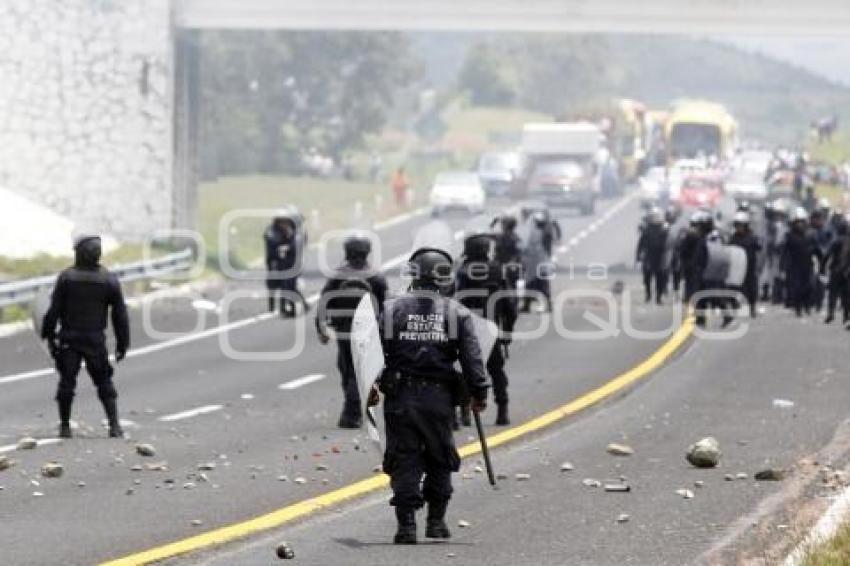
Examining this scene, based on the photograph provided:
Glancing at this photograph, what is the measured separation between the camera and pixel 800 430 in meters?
20.4

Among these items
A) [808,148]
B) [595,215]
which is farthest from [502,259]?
[808,148]

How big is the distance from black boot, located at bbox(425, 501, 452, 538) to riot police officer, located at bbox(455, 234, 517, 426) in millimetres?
7077

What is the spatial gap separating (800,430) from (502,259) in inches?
386

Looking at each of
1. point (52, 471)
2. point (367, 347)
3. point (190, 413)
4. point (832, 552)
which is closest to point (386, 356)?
point (367, 347)

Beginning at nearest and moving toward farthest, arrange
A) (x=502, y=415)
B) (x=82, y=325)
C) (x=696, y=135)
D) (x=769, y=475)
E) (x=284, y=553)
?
(x=284, y=553) < (x=769, y=475) < (x=82, y=325) < (x=502, y=415) < (x=696, y=135)

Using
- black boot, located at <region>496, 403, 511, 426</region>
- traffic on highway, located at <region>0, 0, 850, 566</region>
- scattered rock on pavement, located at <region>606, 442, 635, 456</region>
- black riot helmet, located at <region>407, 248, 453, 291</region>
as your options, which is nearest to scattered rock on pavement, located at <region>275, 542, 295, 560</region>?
traffic on highway, located at <region>0, 0, 850, 566</region>

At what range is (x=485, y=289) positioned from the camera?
828 inches

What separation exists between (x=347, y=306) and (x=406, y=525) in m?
7.56

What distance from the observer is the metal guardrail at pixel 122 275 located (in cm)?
3416

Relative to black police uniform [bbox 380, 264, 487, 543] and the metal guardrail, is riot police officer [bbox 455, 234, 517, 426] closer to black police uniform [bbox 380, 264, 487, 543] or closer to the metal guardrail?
black police uniform [bbox 380, 264, 487, 543]

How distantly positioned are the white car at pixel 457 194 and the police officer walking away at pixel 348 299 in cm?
5427

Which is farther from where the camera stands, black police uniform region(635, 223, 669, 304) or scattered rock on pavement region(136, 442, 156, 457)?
black police uniform region(635, 223, 669, 304)

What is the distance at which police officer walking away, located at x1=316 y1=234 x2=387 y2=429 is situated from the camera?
19828 millimetres

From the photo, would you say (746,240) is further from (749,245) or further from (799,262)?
(799,262)
